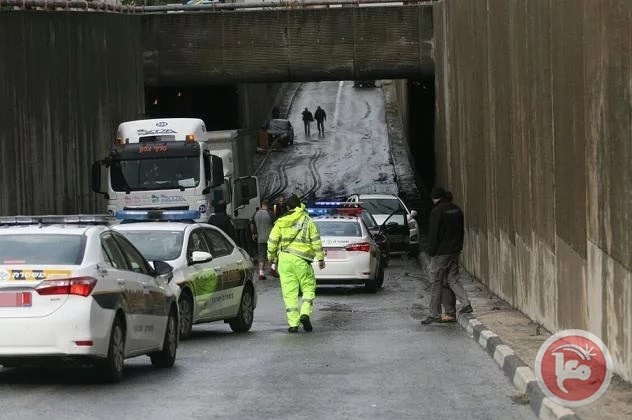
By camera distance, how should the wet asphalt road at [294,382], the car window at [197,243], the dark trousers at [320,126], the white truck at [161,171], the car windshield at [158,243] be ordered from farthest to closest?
the dark trousers at [320,126], the white truck at [161,171], the car window at [197,243], the car windshield at [158,243], the wet asphalt road at [294,382]

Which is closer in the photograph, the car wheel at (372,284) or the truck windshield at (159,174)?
the car wheel at (372,284)

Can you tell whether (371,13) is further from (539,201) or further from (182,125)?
(539,201)

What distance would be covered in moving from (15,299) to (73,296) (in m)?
0.47

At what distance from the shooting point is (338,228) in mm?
28406

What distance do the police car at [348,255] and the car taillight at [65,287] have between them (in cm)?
1549

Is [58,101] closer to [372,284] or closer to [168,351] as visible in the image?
[372,284]

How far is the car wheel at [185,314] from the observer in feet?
55.6

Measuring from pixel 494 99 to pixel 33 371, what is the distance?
12578 millimetres

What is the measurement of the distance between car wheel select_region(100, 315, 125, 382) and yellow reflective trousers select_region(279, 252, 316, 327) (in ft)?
20.2

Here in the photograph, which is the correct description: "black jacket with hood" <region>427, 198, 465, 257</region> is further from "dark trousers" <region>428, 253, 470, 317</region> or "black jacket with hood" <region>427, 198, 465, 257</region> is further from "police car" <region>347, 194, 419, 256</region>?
"police car" <region>347, 194, 419, 256</region>

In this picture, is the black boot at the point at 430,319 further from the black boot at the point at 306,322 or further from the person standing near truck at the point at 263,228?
the person standing near truck at the point at 263,228

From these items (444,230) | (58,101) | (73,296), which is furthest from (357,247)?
(73,296)

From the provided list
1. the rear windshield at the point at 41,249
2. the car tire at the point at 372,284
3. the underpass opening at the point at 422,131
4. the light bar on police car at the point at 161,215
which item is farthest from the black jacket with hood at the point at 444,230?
the underpass opening at the point at 422,131

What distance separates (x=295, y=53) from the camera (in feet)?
152
